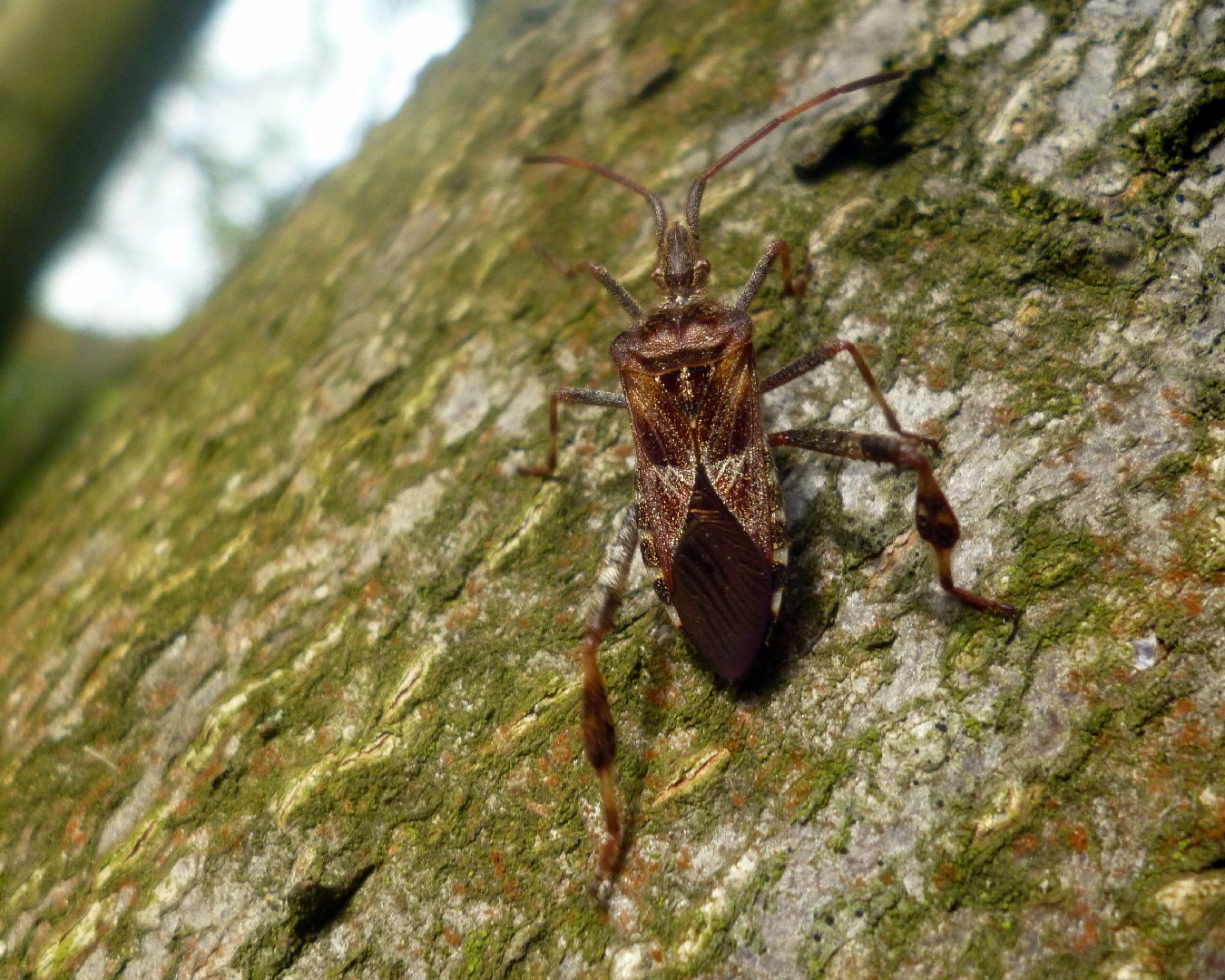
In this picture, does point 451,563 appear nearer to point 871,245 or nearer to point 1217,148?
point 871,245

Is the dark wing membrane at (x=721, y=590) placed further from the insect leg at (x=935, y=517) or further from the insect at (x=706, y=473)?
the insect leg at (x=935, y=517)

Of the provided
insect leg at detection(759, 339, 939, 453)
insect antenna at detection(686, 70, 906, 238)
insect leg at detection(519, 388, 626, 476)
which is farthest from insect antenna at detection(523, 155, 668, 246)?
insect leg at detection(759, 339, 939, 453)

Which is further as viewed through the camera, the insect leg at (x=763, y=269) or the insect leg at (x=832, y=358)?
the insect leg at (x=763, y=269)

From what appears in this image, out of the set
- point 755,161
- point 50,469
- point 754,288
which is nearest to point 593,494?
point 754,288

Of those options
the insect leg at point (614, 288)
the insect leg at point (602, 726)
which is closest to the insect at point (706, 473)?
the insect leg at point (602, 726)

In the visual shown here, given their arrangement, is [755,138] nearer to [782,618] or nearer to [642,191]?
[642,191]
